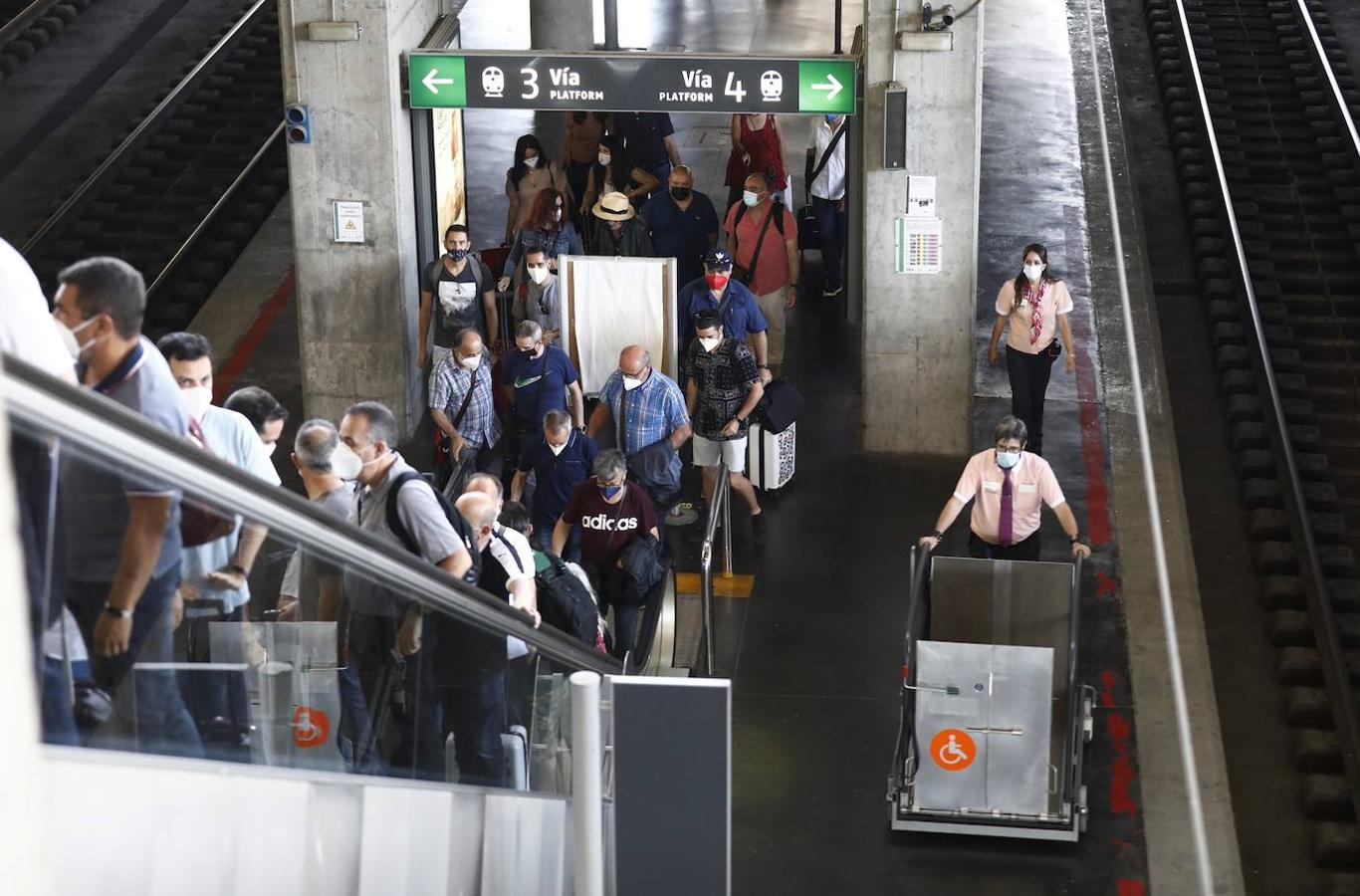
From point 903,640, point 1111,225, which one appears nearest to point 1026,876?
point 903,640

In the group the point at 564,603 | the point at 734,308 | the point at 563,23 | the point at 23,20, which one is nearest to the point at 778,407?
the point at 734,308

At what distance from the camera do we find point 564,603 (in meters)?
8.43

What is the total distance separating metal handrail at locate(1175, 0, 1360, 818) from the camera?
10.1 metres

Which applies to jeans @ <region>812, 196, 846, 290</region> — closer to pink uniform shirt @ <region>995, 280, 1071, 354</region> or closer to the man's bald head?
pink uniform shirt @ <region>995, 280, 1071, 354</region>

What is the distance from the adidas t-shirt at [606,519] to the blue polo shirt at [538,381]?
1791 mm

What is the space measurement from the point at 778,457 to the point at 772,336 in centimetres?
210

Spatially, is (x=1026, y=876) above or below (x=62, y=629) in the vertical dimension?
below

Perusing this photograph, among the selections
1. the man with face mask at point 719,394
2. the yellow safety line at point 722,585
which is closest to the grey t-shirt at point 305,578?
the yellow safety line at point 722,585

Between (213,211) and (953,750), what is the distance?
10.8 meters

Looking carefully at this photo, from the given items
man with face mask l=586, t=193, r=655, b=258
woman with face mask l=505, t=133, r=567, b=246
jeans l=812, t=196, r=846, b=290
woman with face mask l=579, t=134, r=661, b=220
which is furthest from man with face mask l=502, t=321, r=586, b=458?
jeans l=812, t=196, r=846, b=290

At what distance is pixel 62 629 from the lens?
2.79 metres

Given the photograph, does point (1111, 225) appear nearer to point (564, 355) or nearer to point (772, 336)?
point (772, 336)

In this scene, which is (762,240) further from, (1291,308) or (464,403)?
(1291,308)

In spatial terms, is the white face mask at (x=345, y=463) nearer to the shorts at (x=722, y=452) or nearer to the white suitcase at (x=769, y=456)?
the shorts at (x=722, y=452)
